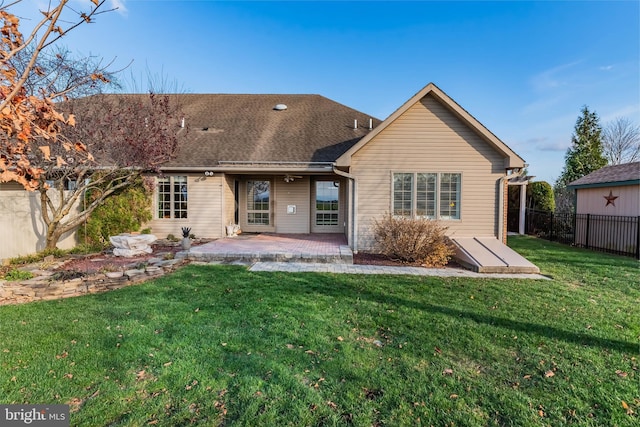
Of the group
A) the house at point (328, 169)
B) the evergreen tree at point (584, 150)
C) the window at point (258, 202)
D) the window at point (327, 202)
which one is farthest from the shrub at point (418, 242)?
the evergreen tree at point (584, 150)

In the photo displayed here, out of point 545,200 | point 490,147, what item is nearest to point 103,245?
point 490,147

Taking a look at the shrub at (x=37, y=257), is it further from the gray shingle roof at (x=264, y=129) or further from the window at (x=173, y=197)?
the gray shingle roof at (x=264, y=129)

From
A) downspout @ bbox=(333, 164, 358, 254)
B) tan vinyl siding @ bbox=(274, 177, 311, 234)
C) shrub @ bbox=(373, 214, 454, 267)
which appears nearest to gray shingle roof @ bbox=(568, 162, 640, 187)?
shrub @ bbox=(373, 214, 454, 267)

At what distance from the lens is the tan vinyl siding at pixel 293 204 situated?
13.0 metres

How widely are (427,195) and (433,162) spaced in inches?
→ 43.5

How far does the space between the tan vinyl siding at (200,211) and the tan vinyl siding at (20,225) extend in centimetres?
335

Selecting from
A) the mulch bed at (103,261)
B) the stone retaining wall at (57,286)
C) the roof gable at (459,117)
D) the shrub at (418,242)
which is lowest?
the stone retaining wall at (57,286)

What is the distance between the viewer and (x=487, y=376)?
3117 mm

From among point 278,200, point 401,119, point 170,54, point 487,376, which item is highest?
point 170,54

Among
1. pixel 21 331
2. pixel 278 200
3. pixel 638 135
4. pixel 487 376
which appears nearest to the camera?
pixel 487 376

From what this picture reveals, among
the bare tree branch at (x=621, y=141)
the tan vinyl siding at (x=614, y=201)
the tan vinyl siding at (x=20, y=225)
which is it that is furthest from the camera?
the bare tree branch at (x=621, y=141)

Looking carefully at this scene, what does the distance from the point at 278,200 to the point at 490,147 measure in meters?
8.35

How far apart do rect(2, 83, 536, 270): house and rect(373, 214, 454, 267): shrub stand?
3.52 ft

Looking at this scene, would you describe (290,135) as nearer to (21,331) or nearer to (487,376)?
(21,331)
